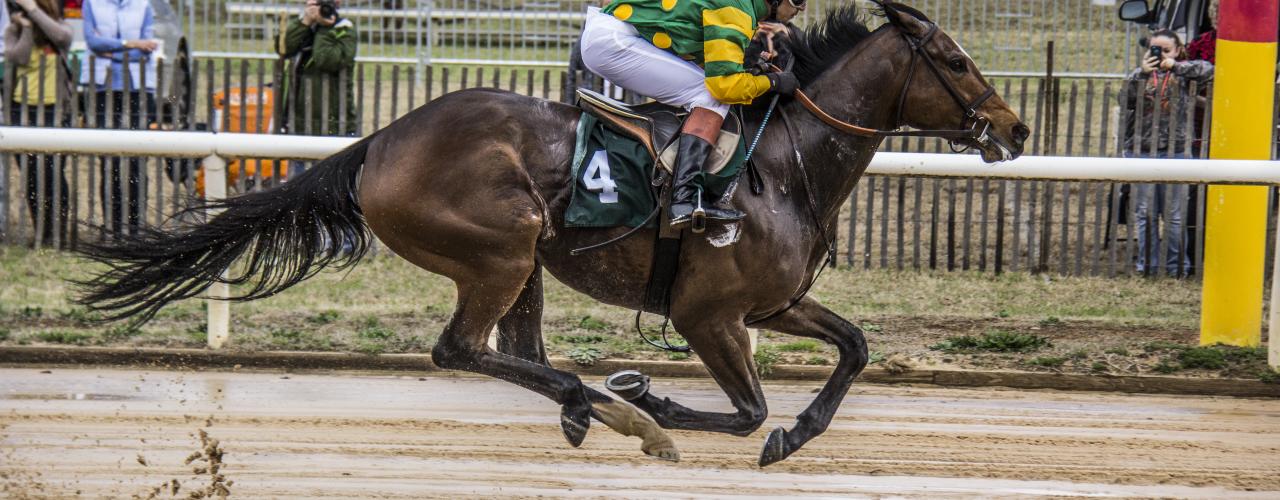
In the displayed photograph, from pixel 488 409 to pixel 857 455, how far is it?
166cm

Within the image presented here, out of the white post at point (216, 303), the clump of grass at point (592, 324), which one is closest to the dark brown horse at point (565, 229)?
the white post at point (216, 303)

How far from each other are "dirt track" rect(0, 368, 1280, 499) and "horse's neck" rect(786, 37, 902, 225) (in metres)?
1.07

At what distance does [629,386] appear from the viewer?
5629mm

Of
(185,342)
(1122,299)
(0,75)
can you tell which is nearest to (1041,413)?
(1122,299)

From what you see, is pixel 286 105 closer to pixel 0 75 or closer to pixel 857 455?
pixel 0 75

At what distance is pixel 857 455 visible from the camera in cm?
581

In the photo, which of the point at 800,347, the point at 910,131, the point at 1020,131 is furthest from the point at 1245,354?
the point at 910,131

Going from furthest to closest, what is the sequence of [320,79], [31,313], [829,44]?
1. [320,79]
2. [31,313]
3. [829,44]

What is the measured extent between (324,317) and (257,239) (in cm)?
264

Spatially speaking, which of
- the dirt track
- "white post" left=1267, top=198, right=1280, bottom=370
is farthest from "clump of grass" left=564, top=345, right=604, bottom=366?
"white post" left=1267, top=198, right=1280, bottom=370

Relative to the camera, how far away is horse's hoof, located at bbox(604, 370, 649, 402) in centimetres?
563

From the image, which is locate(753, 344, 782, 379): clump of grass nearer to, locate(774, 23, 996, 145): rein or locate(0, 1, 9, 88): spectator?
locate(774, 23, 996, 145): rein

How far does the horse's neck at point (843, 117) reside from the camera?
5.55m

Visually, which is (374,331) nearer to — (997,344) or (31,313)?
(31,313)
